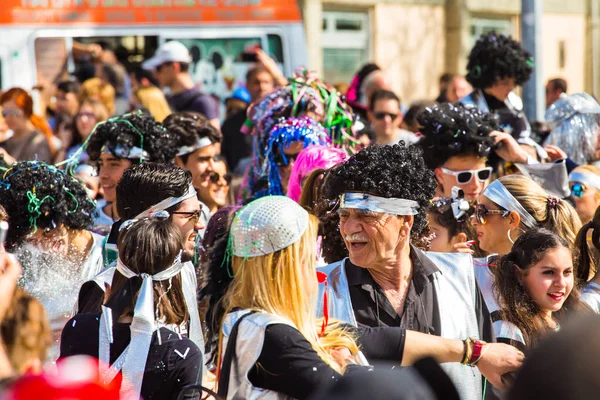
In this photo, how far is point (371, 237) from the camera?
143 inches

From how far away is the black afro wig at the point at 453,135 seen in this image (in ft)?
18.3

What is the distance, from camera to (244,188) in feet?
20.5

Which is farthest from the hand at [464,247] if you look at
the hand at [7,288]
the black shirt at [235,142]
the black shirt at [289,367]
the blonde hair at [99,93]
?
the blonde hair at [99,93]

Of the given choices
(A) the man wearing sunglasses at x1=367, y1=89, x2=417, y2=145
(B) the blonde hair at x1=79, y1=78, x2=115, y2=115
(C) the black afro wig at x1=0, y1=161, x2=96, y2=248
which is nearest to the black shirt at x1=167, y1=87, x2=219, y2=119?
(B) the blonde hair at x1=79, y1=78, x2=115, y2=115

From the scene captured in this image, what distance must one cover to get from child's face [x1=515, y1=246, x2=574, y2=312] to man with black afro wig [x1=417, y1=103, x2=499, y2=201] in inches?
59.6

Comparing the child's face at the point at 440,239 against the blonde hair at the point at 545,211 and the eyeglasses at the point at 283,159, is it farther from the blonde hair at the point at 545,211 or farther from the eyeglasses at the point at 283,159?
the eyeglasses at the point at 283,159

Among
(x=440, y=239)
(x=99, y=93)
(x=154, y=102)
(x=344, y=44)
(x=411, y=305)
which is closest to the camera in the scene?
(x=411, y=305)

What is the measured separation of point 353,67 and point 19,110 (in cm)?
857

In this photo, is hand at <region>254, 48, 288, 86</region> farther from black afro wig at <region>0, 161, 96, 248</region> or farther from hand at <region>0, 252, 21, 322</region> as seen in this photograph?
hand at <region>0, 252, 21, 322</region>

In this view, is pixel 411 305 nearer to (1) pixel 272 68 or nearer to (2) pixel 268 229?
(2) pixel 268 229

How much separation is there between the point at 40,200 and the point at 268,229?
1940mm

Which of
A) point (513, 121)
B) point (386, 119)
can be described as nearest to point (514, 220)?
point (513, 121)

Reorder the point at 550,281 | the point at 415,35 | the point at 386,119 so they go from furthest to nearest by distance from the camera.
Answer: the point at 415,35, the point at 386,119, the point at 550,281

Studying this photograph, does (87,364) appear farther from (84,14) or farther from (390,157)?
(84,14)
